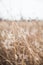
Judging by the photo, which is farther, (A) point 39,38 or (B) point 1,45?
(A) point 39,38

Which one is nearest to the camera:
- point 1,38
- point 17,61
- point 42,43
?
point 17,61

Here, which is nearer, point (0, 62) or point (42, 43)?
point (0, 62)

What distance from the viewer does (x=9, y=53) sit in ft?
10.1

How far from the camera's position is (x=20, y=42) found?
317 centimetres

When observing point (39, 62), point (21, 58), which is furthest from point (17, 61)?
point (39, 62)

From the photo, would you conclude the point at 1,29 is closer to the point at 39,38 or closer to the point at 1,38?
the point at 1,38

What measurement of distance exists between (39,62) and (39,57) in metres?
0.09

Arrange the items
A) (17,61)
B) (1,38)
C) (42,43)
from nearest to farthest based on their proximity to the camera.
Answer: (17,61) < (1,38) < (42,43)

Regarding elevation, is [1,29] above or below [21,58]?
above

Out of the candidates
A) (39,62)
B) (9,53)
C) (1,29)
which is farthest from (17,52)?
(1,29)

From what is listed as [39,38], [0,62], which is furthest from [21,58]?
[39,38]

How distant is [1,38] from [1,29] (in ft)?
0.71

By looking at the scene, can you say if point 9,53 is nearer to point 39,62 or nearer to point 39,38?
point 39,62

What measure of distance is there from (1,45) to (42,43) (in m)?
0.62
